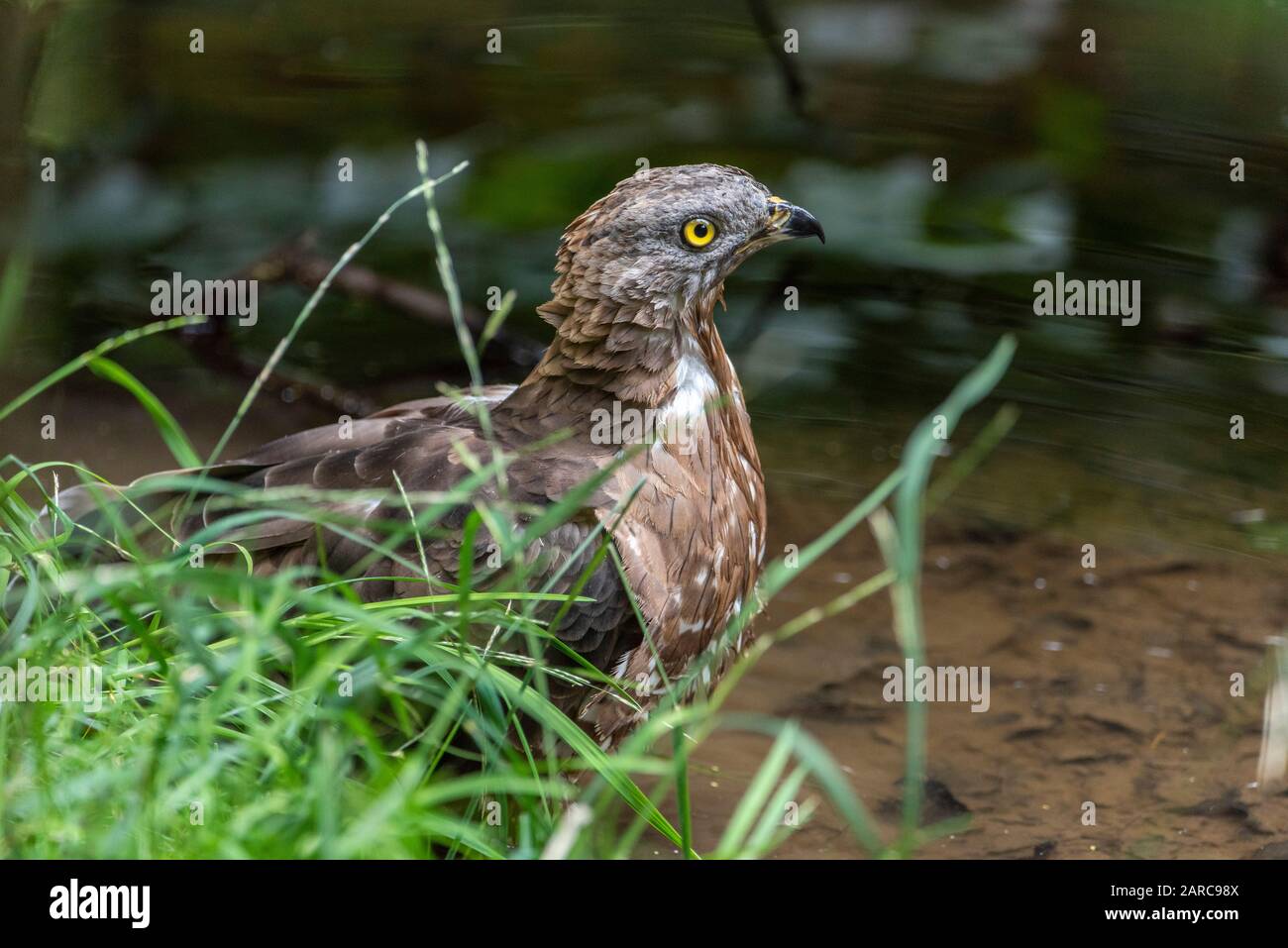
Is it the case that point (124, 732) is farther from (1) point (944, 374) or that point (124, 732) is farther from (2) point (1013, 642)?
(1) point (944, 374)

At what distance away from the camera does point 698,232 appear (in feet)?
13.2

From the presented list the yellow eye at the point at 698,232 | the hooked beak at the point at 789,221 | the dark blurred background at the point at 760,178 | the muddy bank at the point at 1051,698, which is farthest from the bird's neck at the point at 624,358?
the dark blurred background at the point at 760,178

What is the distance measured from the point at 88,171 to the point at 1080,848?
6025 mm

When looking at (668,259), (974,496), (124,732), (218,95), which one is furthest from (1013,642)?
(218,95)

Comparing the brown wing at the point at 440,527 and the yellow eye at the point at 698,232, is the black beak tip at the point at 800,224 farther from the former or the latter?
the brown wing at the point at 440,527

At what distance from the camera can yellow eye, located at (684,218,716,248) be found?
399cm

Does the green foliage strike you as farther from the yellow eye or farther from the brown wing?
the yellow eye

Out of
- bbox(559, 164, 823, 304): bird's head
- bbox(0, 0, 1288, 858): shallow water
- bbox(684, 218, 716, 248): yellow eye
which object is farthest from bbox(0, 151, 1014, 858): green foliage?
bbox(0, 0, 1288, 858): shallow water

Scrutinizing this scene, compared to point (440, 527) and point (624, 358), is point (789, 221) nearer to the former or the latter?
point (624, 358)

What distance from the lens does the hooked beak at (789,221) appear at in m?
4.14

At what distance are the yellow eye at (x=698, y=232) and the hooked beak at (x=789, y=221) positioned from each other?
23 cm

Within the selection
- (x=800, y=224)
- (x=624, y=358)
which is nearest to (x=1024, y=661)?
(x=800, y=224)

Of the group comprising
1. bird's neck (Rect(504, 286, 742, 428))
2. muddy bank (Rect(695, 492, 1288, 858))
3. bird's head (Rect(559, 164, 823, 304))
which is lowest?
muddy bank (Rect(695, 492, 1288, 858))

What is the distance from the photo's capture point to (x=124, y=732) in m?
2.83
